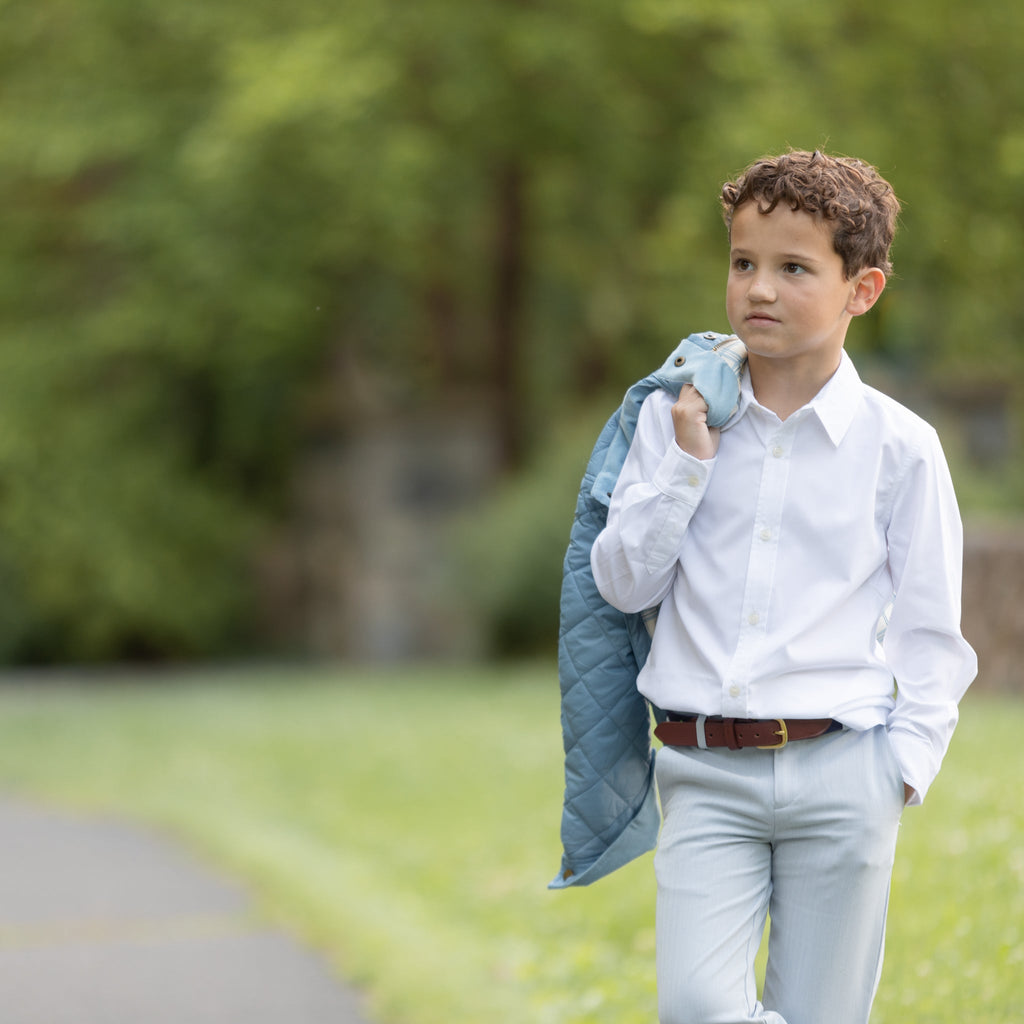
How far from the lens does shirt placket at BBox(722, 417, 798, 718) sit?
276 centimetres

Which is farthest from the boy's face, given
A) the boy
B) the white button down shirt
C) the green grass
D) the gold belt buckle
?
the green grass

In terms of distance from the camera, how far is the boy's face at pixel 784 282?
275 centimetres

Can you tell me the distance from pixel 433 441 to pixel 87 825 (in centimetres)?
933

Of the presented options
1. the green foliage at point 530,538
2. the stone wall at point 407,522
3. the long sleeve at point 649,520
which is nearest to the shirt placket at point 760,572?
the long sleeve at point 649,520

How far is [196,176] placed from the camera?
14.8 metres

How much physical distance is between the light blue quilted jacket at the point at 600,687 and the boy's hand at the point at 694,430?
0.58 ft

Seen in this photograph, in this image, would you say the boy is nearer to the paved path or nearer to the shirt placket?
the shirt placket

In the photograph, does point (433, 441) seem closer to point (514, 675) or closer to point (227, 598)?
point (227, 598)

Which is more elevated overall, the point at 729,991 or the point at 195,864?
the point at 729,991

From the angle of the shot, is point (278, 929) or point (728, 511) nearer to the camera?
point (728, 511)

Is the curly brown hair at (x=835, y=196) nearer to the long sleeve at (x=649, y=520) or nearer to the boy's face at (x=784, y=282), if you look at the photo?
the boy's face at (x=784, y=282)

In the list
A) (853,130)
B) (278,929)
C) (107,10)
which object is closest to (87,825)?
(278,929)

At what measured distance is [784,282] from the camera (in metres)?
2.76

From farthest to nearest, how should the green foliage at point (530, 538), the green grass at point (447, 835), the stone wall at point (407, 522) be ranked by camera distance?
the stone wall at point (407, 522) < the green foliage at point (530, 538) < the green grass at point (447, 835)
